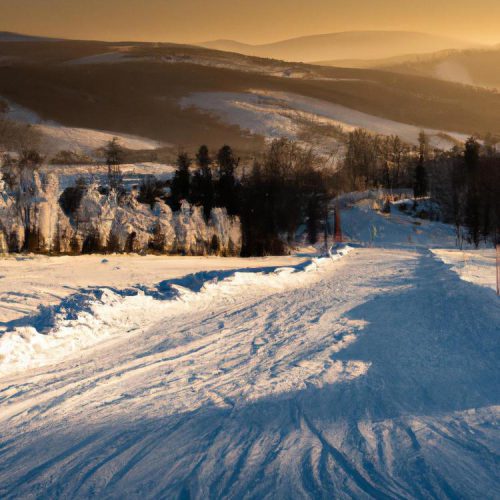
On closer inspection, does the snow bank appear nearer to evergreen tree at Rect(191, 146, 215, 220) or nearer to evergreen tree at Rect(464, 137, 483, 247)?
evergreen tree at Rect(191, 146, 215, 220)

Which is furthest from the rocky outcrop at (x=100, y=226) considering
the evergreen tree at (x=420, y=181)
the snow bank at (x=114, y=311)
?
the evergreen tree at (x=420, y=181)

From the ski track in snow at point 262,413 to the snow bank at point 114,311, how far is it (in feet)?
1.05

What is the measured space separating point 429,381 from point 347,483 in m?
2.95

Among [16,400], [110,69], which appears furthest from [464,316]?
[110,69]

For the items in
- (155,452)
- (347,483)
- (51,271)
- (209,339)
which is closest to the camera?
(347,483)

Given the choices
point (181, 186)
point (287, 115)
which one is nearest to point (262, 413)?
point (181, 186)

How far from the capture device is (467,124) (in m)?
156

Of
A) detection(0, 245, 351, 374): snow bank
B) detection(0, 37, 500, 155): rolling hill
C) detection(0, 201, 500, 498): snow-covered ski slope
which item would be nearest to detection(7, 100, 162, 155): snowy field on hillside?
detection(0, 37, 500, 155): rolling hill

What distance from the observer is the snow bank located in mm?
7625

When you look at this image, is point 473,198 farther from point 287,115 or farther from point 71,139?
point 287,115

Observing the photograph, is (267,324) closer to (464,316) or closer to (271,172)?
(464,316)

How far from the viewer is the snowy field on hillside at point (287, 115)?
4366 inches

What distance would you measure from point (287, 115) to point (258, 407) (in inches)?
4627

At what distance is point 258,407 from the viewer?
233 inches
